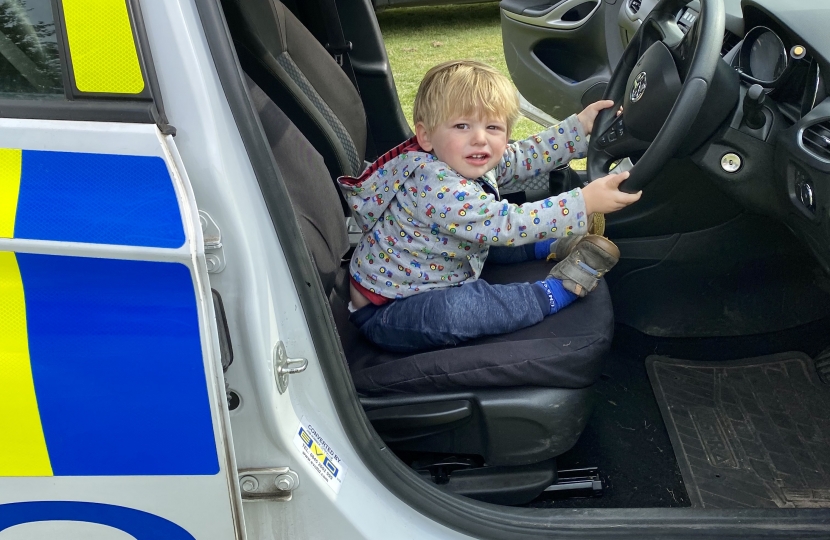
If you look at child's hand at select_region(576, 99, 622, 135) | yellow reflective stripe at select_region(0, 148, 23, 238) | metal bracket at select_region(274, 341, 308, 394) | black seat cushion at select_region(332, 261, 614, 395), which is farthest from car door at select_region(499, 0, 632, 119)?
yellow reflective stripe at select_region(0, 148, 23, 238)

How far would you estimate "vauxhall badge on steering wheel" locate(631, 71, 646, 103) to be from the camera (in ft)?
4.92

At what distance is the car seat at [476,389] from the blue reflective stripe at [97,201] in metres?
0.48

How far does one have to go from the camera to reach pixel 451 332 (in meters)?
1.51

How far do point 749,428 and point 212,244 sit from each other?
147 centimetres

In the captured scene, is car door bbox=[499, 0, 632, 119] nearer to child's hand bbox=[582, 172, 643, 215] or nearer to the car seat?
child's hand bbox=[582, 172, 643, 215]

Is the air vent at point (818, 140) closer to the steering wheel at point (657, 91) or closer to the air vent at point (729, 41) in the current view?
the steering wheel at point (657, 91)

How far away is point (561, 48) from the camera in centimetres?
286

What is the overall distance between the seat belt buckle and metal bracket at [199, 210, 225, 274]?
1228mm

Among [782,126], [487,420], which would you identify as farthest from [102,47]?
[782,126]

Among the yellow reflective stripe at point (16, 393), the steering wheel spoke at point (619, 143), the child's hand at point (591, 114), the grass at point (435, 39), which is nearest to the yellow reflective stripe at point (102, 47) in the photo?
the yellow reflective stripe at point (16, 393)

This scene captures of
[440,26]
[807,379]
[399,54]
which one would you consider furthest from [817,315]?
[440,26]

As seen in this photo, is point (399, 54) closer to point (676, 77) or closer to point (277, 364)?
point (676, 77)

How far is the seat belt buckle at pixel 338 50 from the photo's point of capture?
2.09 meters

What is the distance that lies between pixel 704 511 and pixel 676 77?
2.54 ft
